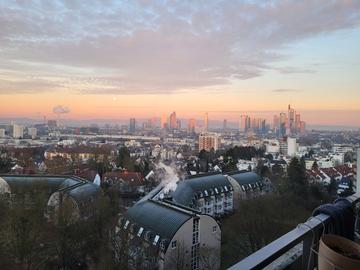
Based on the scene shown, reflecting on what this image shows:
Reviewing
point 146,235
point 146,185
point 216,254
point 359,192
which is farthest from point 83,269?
point 146,185

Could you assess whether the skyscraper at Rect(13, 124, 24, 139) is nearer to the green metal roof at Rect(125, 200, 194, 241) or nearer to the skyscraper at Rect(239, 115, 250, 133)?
the skyscraper at Rect(239, 115, 250, 133)

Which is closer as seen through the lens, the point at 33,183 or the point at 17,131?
the point at 33,183

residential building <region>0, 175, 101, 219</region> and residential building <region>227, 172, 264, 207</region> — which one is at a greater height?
residential building <region>0, 175, 101, 219</region>

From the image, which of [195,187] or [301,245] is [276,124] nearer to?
[195,187]

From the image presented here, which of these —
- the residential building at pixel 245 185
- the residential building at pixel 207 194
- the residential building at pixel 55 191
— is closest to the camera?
the residential building at pixel 55 191

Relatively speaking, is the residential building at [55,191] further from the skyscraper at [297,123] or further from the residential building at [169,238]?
the skyscraper at [297,123]

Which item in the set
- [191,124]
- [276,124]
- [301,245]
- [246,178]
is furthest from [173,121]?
[301,245]

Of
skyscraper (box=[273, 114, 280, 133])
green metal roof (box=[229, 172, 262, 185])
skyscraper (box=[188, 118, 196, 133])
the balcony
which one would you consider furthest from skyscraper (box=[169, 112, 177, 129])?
the balcony

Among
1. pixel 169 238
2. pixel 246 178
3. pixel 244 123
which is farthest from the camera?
pixel 244 123

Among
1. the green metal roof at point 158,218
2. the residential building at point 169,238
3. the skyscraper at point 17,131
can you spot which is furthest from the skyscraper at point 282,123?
the residential building at point 169,238

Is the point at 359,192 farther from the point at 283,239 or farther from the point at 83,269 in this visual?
the point at 83,269

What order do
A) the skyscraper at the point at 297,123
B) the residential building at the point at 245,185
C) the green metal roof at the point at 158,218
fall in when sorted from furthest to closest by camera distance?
the skyscraper at the point at 297,123
the residential building at the point at 245,185
the green metal roof at the point at 158,218
